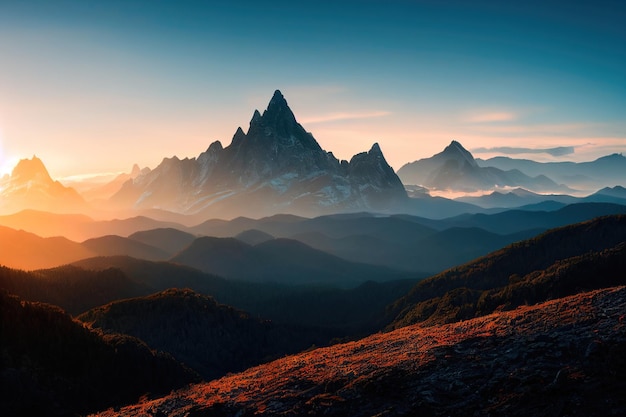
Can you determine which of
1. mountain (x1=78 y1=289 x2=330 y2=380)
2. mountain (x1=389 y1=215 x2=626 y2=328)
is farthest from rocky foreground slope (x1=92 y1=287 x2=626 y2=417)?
mountain (x1=78 y1=289 x2=330 y2=380)

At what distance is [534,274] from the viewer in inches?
4606

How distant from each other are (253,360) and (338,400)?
4722 inches

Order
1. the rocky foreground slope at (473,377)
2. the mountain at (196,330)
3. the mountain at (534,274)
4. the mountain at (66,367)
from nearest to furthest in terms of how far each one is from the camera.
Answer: the rocky foreground slope at (473,377) < the mountain at (66,367) < the mountain at (534,274) < the mountain at (196,330)

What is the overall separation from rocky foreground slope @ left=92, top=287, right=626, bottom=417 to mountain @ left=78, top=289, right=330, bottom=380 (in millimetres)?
88237

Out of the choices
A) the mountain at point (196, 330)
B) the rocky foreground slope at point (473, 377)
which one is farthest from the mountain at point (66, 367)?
the mountain at point (196, 330)

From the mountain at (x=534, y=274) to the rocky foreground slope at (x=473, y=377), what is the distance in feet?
150

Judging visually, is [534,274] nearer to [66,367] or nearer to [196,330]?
[196,330]

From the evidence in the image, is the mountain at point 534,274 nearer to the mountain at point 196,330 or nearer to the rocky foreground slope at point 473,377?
the rocky foreground slope at point 473,377

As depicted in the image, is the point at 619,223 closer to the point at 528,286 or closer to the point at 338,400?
the point at 528,286

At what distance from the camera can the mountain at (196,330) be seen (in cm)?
13450

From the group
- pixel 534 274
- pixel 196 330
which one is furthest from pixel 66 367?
pixel 534 274

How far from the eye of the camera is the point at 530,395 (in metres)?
32.1


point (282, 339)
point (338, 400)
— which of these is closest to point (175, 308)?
point (282, 339)

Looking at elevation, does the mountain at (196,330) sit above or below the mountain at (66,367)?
below
